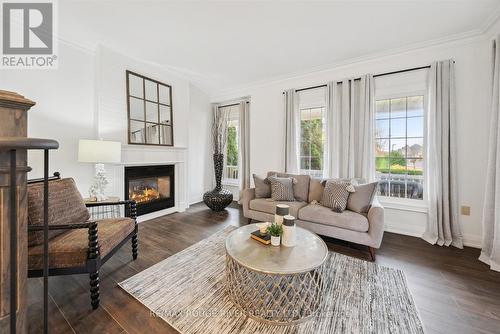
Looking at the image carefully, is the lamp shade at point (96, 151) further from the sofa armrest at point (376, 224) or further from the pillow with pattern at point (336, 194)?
the sofa armrest at point (376, 224)

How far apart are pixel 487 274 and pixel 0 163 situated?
3.67 metres

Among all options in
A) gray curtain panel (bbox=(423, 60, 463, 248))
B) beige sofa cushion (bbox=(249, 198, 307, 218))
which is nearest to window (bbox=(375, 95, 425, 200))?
gray curtain panel (bbox=(423, 60, 463, 248))

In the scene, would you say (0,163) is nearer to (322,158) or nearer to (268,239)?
(268,239)

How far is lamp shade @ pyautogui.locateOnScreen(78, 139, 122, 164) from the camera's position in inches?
96.3

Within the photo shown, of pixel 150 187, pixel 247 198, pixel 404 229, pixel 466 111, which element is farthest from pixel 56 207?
pixel 466 111

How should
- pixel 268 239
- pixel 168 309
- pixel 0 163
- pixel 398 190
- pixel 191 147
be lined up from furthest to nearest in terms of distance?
1. pixel 191 147
2. pixel 398 190
3. pixel 268 239
4. pixel 168 309
5. pixel 0 163

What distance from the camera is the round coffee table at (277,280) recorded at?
1429mm

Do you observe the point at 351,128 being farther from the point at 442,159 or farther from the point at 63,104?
the point at 63,104

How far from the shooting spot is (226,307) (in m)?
1.57

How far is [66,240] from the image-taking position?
1650 millimetres

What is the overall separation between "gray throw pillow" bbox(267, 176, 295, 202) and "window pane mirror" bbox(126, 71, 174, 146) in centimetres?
221

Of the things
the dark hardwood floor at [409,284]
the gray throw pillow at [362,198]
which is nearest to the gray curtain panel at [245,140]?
the dark hardwood floor at [409,284]

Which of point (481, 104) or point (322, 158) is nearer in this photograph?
point (481, 104)

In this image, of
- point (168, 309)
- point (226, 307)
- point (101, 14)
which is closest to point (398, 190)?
point (226, 307)
